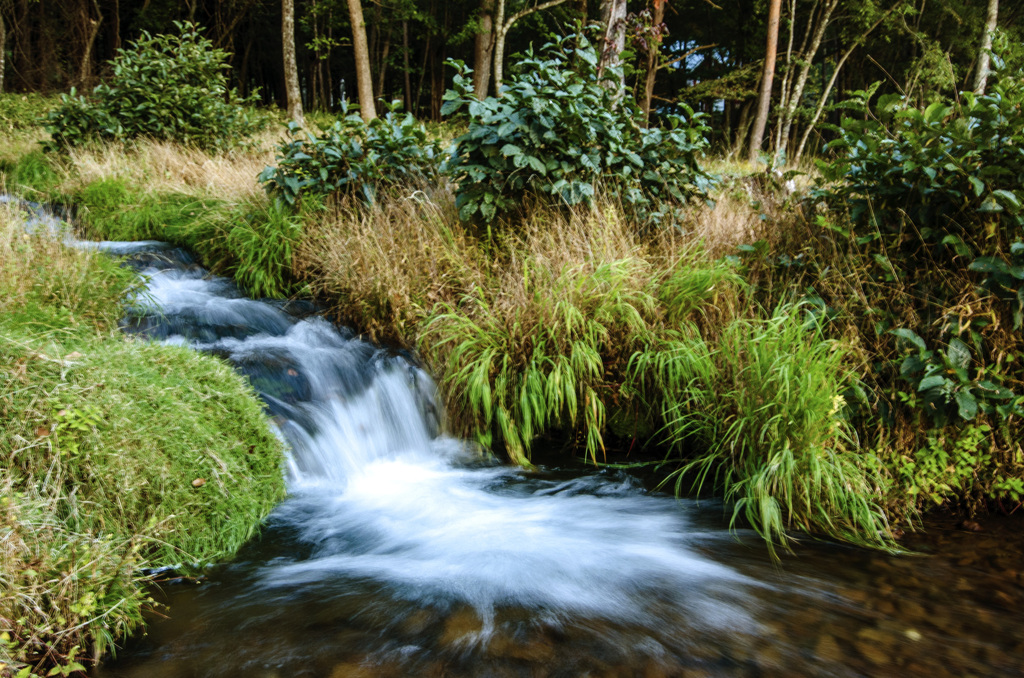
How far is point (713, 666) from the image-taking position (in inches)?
103

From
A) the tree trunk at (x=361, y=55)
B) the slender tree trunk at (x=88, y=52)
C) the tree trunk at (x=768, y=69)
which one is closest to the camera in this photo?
the tree trunk at (x=361, y=55)

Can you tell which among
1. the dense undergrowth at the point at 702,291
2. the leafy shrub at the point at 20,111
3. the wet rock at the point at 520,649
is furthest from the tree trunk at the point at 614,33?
the leafy shrub at the point at 20,111

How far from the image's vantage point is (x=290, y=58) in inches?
484

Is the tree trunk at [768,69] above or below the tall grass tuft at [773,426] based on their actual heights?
above

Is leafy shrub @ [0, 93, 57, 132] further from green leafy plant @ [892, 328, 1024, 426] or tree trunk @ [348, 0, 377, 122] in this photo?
green leafy plant @ [892, 328, 1024, 426]

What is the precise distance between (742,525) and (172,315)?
4.61m

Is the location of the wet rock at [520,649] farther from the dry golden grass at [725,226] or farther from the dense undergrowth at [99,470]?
the dry golden grass at [725,226]

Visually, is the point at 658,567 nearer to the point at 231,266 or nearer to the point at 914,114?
the point at 914,114

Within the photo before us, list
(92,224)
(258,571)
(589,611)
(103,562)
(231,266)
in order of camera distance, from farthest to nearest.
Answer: (92,224), (231,266), (258,571), (589,611), (103,562)

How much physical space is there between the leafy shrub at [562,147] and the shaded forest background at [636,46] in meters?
6.37

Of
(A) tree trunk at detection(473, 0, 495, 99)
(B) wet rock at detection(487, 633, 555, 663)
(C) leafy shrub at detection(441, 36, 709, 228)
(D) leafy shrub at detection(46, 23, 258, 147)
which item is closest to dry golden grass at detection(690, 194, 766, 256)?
(C) leafy shrub at detection(441, 36, 709, 228)

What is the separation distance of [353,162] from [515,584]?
475 cm

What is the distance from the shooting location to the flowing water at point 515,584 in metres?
2.63

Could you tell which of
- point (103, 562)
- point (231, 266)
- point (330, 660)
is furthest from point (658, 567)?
point (231, 266)
